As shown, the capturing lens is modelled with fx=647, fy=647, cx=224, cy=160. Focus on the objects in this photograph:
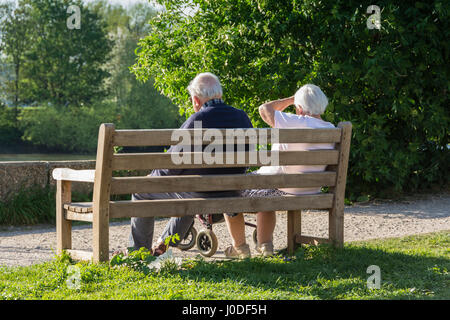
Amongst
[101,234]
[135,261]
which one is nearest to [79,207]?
[101,234]

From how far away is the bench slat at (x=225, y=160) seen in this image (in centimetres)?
457

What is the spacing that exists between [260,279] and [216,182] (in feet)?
2.86

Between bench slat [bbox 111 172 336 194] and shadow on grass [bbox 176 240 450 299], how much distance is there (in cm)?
55

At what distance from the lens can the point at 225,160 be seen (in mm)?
4883

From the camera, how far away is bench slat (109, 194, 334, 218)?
4.61 metres

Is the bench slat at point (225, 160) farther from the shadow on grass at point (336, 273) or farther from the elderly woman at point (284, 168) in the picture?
the shadow on grass at point (336, 273)

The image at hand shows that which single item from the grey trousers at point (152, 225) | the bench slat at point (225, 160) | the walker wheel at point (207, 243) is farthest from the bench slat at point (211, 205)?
the walker wheel at point (207, 243)

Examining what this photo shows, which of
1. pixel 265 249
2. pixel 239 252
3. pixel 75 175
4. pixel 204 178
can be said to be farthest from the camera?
pixel 265 249

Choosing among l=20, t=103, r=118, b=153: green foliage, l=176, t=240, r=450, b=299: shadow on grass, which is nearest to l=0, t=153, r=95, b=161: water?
l=20, t=103, r=118, b=153: green foliage

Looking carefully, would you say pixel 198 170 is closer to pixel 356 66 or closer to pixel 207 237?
pixel 207 237

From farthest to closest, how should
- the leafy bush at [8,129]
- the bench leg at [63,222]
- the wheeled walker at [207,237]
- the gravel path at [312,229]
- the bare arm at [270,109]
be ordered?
the leafy bush at [8,129]
the gravel path at [312,229]
the wheeled walker at [207,237]
the bare arm at [270,109]
the bench leg at [63,222]

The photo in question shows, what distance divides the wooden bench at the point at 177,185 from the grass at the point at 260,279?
0.33 metres

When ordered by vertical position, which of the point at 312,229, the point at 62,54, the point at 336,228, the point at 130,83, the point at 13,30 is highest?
the point at 13,30
